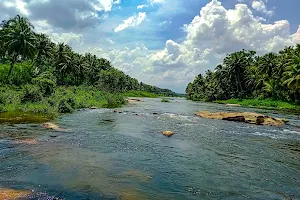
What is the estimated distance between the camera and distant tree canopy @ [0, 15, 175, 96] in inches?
2229

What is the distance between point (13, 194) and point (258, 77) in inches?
3602

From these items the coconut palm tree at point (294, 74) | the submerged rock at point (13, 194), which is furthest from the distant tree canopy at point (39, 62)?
the coconut palm tree at point (294, 74)

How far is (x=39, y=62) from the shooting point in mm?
79062

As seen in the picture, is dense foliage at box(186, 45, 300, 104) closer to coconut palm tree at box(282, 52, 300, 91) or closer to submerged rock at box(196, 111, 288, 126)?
coconut palm tree at box(282, 52, 300, 91)

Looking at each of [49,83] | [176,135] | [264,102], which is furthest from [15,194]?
[264,102]

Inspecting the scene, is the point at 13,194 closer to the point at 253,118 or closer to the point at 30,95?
the point at 253,118

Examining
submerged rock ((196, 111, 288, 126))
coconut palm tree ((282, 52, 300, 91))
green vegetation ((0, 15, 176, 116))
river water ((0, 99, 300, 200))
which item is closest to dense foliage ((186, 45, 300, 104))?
coconut palm tree ((282, 52, 300, 91))

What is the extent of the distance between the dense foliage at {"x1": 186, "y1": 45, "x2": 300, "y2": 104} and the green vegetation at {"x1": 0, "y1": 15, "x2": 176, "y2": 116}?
42828 mm

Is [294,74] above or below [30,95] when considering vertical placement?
above

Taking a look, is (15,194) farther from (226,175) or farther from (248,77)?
(248,77)

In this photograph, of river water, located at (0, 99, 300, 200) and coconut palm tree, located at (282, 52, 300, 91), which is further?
coconut palm tree, located at (282, 52, 300, 91)

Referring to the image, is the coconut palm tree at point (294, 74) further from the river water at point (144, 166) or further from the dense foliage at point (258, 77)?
the river water at point (144, 166)

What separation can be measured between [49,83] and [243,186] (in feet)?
143

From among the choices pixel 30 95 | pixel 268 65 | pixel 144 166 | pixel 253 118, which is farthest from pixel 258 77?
pixel 144 166
